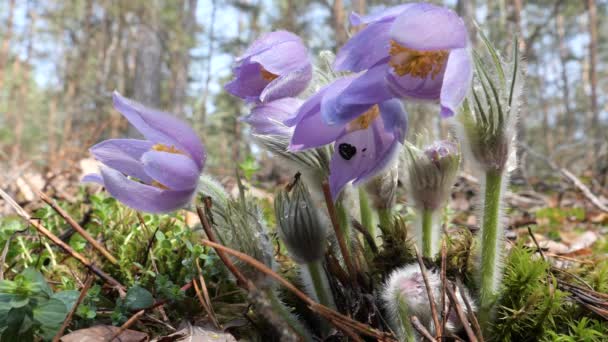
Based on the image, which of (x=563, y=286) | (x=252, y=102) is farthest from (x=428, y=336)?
(x=252, y=102)

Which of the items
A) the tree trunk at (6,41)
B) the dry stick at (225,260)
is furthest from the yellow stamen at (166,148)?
the tree trunk at (6,41)

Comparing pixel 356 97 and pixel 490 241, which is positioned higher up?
pixel 356 97

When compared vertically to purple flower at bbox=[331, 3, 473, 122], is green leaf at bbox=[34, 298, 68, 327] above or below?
below

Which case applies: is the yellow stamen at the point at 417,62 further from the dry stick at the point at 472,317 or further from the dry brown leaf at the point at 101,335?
the dry brown leaf at the point at 101,335

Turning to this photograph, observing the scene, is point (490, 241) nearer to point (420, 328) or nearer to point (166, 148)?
point (420, 328)

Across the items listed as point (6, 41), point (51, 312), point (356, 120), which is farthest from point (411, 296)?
point (6, 41)

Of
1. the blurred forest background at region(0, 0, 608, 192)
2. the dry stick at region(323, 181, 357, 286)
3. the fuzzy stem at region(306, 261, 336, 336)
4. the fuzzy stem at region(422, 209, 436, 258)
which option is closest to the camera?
the dry stick at region(323, 181, 357, 286)

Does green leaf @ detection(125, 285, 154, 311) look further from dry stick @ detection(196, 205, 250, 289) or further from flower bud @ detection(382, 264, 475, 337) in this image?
flower bud @ detection(382, 264, 475, 337)

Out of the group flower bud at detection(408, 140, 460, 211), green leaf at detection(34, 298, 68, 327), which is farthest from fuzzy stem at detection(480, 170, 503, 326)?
green leaf at detection(34, 298, 68, 327)
